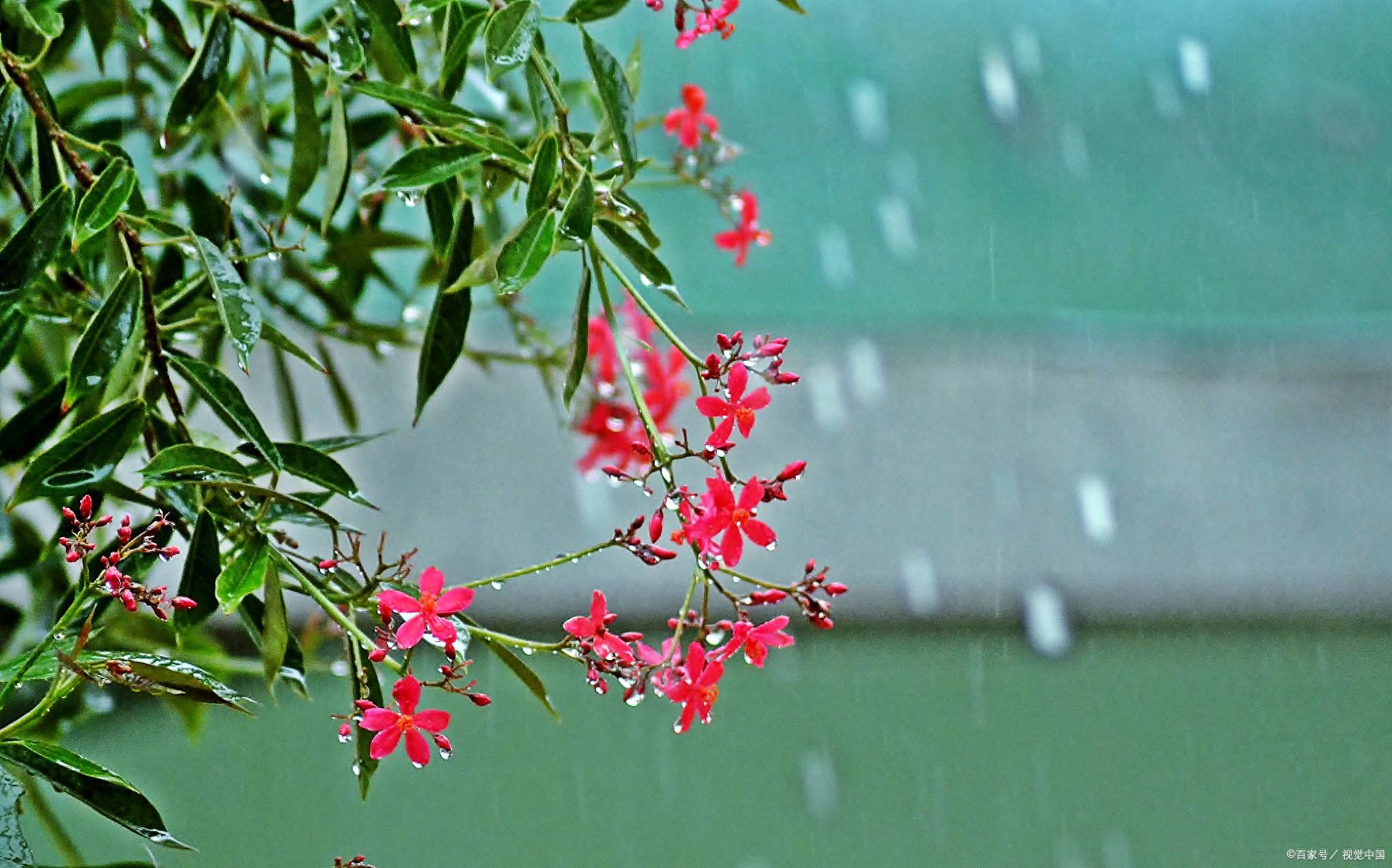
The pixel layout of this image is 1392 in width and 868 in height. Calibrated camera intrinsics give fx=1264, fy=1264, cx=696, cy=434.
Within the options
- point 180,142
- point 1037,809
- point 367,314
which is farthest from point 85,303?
point 1037,809

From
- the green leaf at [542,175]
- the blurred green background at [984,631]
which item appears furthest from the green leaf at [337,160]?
the blurred green background at [984,631]

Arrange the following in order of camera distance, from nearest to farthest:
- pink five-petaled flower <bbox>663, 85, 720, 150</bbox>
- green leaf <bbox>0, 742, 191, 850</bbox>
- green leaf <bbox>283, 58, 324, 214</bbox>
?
green leaf <bbox>0, 742, 191, 850</bbox>, green leaf <bbox>283, 58, 324, 214</bbox>, pink five-petaled flower <bbox>663, 85, 720, 150</bbox>

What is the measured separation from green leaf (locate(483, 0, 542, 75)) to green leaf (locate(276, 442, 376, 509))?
21 cm

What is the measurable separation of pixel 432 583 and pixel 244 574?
84mm

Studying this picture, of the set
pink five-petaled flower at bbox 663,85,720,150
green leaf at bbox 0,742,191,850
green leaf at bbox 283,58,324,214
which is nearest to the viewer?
green leaf at bbox 0,742,191,850

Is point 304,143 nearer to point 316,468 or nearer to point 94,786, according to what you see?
point 316,468

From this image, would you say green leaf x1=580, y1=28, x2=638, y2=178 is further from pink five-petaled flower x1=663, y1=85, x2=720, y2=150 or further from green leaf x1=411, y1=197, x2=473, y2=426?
pink five-petaled flower x1=663, y1=85, x2=720, y2=150

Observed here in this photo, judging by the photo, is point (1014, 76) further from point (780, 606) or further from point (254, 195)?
point (254, 195)

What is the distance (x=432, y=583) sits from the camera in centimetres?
54

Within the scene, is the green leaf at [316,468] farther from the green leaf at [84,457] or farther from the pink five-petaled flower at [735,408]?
the pink five-petaled flower at [735,408]

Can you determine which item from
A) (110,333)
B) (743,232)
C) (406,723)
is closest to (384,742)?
(406,723)

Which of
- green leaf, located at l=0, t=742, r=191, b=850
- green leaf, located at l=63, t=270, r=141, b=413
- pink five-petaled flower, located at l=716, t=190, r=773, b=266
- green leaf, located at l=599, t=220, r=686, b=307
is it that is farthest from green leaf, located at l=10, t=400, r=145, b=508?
pink five-petaled flower, located at l=716, t=190, r=773, b=266

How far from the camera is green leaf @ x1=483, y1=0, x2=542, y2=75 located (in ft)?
1.72

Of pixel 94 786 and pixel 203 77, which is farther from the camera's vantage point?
pixel 203 77
